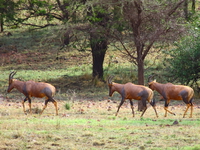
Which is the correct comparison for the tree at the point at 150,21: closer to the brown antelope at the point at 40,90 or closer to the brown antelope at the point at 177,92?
the brown antelope at the point at 177,92

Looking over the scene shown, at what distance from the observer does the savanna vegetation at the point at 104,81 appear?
9.97 metres

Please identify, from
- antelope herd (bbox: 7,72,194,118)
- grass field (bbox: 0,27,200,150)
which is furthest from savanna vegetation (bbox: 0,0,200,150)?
antelope herd (bbox: 7,72,194,118)

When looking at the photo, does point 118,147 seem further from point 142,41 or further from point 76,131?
point 142,41

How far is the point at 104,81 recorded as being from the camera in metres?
22.9

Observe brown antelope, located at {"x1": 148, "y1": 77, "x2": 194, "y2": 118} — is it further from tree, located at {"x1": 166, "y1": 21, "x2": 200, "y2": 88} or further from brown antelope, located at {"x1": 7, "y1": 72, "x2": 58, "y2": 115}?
tree, located at {"x1": 166, "y1": 21, "x2": 200, "y2": 88}

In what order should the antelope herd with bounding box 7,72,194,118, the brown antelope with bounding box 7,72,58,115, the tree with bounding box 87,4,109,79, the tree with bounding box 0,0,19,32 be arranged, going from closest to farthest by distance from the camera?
the antelope herd with bounding box 7,72,194,118, the brown antelope with bounding box 7,72,58,115, the tree with bounding box 87,4,109,79, the tree with bounding box 0,0,19,32

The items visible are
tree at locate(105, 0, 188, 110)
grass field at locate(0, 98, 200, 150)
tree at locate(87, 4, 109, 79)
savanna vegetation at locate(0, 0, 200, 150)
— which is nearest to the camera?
grass field at locate(0, 98, 200, 150)

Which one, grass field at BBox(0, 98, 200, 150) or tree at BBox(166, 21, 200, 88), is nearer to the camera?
grass field at BBox(0, 98, 200, 150)

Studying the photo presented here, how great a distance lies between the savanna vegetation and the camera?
392 inches

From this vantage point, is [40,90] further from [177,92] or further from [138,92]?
[177,92]

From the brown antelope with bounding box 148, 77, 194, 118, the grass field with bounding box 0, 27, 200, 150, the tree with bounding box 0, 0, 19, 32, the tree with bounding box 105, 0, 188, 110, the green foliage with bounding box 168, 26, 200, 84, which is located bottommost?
the grass field with bounding box 0, 27, 200, 150

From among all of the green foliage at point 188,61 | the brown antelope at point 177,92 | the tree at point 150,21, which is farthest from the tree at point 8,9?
the brown antelope at point 177,92

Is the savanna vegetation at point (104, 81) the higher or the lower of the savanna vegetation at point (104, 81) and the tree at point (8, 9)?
the lower

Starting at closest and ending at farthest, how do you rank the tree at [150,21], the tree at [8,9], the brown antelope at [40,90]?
the brown antelope at [40,90] < the tree at [150,21] < the tree at [8,9]
